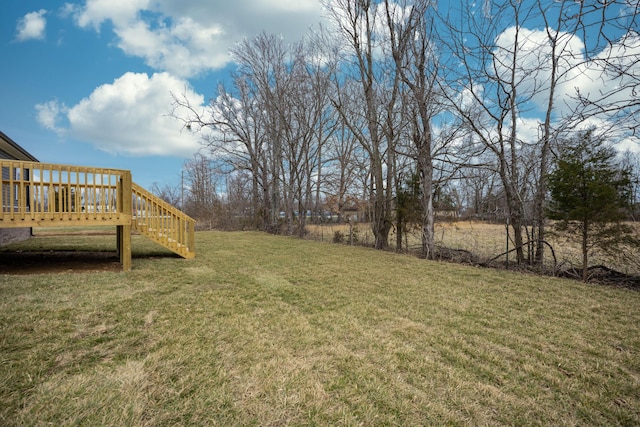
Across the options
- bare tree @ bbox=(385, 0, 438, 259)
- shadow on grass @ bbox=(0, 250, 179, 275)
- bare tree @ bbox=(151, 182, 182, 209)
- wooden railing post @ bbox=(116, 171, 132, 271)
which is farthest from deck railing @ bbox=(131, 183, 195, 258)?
bare tree @ bbox=(151, 182, 182, 209)

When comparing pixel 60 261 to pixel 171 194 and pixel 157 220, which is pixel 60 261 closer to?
pixel 157 220

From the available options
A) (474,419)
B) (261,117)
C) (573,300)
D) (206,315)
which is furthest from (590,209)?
(261,117)

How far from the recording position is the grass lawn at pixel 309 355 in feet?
5.42

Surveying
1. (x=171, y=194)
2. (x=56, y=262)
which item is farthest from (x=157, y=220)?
(x=171, y=194)

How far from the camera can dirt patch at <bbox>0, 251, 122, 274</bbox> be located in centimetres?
510

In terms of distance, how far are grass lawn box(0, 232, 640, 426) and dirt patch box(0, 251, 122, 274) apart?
71 cm

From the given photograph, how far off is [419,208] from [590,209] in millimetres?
3999

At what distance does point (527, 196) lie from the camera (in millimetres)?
6922

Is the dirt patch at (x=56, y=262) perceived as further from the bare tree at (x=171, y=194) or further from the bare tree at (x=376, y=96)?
the bare tree at (x=171, y=194)

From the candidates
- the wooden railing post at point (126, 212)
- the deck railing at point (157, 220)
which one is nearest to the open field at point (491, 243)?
the deck railing at point (157, 220)

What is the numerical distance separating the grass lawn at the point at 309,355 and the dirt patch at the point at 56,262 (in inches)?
28.0

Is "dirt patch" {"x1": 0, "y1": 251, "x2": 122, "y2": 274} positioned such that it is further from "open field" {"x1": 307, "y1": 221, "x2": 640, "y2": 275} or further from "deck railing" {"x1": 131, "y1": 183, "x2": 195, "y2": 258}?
"open field" {"x1": 307, "y1": 221, "x2": 640, "y2": 275}

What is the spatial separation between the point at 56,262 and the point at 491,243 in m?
11.5

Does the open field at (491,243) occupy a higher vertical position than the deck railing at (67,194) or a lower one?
lower
